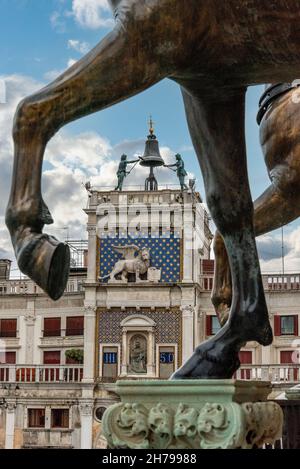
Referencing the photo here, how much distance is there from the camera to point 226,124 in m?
2.23

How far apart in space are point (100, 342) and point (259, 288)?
25.9m

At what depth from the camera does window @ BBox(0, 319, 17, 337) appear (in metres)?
29.6

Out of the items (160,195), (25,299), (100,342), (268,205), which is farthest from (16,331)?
(268,205)

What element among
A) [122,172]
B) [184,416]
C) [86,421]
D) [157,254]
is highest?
[122,172]

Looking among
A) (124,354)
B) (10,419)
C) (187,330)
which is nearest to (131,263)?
(187,330)

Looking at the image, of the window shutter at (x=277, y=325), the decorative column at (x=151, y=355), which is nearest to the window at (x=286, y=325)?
the window shutter at (x=277, y=325)

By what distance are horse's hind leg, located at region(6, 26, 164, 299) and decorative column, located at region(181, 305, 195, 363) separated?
85.1 ft

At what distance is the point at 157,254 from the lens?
28.0m

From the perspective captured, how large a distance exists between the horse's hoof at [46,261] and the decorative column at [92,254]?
2672 cm

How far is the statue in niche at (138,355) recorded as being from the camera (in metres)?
27.3

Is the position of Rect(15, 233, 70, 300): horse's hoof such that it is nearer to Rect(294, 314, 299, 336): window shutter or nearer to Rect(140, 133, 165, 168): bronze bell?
Rect(294, 314, 299, 336): window shutter

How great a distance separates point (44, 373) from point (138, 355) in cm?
305

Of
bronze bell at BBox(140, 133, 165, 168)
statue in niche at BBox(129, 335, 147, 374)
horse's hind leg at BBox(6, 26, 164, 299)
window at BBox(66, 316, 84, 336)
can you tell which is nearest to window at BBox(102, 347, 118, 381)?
statue in niche at BBox(129, 335, 147, 374)

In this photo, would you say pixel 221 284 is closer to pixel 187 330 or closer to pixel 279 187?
pixel 279 187
